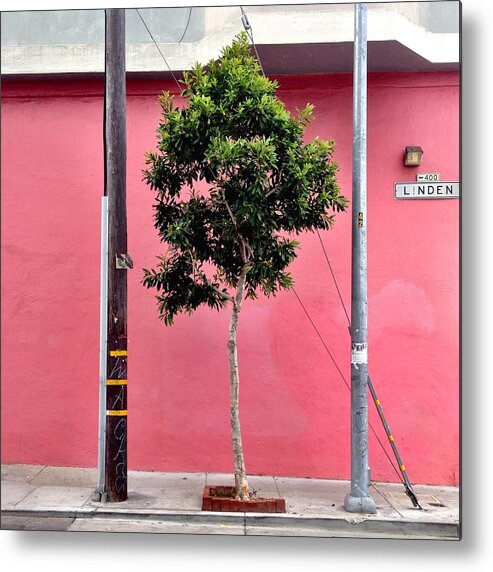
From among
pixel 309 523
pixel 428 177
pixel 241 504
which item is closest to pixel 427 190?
→ pixel 428 177

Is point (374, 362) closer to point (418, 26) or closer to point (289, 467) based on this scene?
point (289, 467)

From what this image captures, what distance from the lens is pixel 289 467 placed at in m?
6.55

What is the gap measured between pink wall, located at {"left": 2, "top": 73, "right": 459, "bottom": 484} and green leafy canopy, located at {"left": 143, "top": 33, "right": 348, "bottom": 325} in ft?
3.36

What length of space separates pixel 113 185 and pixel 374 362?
3067 mm

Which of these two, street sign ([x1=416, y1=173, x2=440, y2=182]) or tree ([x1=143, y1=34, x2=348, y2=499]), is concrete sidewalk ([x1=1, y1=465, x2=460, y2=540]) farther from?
street sign ([x1=416, y1=173, x2=440, y2=182])

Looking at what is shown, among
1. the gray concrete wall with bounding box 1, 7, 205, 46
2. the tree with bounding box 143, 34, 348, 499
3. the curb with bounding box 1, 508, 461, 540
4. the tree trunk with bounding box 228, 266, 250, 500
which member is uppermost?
the gray concrete wall with bounding box 1, 7, 205, 46

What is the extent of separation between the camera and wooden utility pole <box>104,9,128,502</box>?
18.9 feet

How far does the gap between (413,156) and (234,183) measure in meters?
2.18

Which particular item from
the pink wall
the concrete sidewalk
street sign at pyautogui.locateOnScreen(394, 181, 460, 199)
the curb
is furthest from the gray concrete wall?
the curb

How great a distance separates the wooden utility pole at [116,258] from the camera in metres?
5.75

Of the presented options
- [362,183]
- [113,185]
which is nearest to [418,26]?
[362,183]

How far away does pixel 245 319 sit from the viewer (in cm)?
666

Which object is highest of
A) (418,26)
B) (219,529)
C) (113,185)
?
(418,26)

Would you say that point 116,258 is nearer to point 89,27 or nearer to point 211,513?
point 89,27
